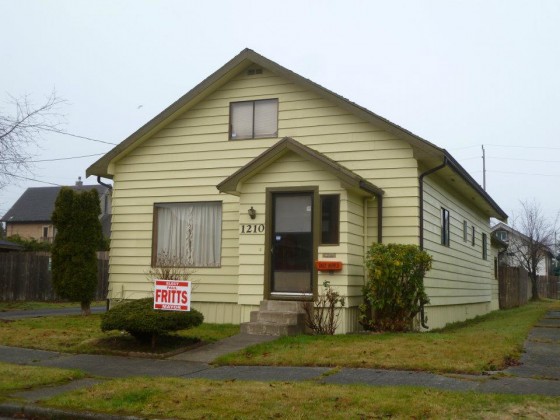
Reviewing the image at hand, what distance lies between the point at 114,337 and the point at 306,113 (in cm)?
689

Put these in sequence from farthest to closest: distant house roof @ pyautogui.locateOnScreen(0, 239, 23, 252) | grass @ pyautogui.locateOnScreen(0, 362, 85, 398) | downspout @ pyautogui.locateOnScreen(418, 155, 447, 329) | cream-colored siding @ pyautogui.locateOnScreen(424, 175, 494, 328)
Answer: distant house roof @ pyautogui.locateOnScreen(0, 239, 23, 252)
cream-colored siding @ pyautogui.locateOnScreen(424, 175, 494, 328)
downspout @ pyautogui.locateOnScreen(418, 155, 447, 329)
grass @ pyautogui.locateOnScreen(0, 362, 85, 398)

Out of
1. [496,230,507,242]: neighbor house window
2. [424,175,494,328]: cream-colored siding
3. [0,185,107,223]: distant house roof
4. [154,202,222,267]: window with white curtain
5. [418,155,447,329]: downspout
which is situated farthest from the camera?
[0,185,107,223]: distant house roof

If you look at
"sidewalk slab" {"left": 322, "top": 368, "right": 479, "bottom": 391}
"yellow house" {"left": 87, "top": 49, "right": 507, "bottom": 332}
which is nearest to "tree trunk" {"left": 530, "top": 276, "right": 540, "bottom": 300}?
"yellow house" {"left": 87, "top": 49, "right": 507, "bottom": 332}

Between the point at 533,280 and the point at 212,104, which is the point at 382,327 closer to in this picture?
the point at 212,104

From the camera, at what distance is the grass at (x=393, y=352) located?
9.25 m

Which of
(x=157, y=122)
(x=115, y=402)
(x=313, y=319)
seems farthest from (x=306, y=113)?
(x=115, y=402)

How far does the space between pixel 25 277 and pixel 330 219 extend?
18497mm

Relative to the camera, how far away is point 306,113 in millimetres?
15312

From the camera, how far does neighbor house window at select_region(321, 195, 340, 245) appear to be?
13326mm

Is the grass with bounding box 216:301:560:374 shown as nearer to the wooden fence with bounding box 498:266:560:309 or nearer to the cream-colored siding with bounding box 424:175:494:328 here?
the cream-colored siding with bounding box 424:175:494:328

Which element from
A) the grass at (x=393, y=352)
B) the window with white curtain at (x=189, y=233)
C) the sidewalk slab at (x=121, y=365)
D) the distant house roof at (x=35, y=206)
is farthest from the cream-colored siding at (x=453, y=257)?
the distant house roof at (x=35, y=206)

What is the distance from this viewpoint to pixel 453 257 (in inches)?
729

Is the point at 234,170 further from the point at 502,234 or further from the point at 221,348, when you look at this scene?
the point at 502,234

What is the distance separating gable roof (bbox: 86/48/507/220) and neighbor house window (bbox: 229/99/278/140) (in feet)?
2.55
